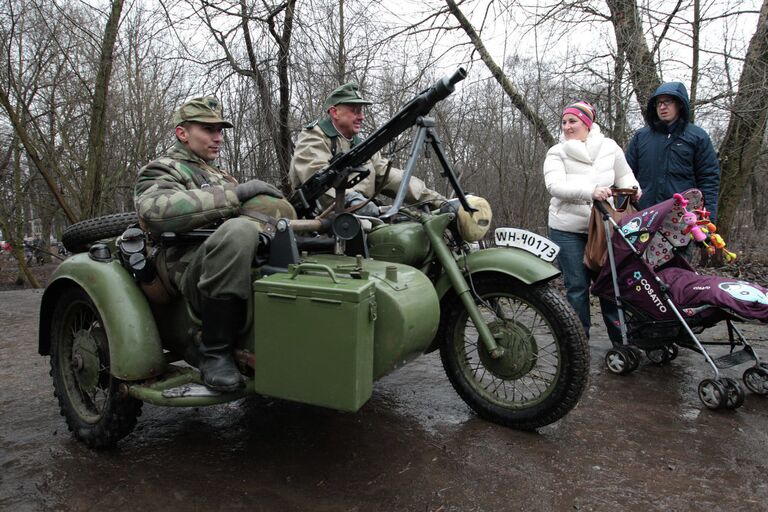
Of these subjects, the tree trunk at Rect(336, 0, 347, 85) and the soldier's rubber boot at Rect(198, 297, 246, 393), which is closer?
the soldier's rubber boot at Rect(198, 297, 246, 393)

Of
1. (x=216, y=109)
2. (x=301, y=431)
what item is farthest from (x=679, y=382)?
(x=216, y=109)

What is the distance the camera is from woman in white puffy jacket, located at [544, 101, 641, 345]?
423cm

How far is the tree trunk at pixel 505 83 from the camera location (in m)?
9.19

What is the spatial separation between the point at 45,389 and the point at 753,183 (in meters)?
17.9

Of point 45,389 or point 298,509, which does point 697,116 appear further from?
point 45,389

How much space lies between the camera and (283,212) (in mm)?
2932

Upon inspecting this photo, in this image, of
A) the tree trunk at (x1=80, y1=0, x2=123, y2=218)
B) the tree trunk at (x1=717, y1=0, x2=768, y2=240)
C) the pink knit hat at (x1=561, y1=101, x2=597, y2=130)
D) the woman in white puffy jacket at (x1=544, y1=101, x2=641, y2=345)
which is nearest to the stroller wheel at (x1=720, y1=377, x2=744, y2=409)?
the woman in white puffy jacket at (x1=544, y1=101, x2=641, y2=345)

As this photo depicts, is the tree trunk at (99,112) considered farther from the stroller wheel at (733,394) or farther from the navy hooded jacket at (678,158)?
the stroller wheel at (733,394)

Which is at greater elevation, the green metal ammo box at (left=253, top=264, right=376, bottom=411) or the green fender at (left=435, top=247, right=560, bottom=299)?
the green fender at (left=435, top=247, right=560, bottom=299)

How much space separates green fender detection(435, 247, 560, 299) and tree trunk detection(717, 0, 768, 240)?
5800 mm

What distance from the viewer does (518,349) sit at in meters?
3.03

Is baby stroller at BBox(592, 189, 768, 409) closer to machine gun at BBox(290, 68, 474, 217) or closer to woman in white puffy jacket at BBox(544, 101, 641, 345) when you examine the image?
woman in white puffy jacket at BBox(544, 101, 641, 345)

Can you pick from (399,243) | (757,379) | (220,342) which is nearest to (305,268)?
(220,342)

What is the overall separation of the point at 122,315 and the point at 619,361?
322 centimetres
